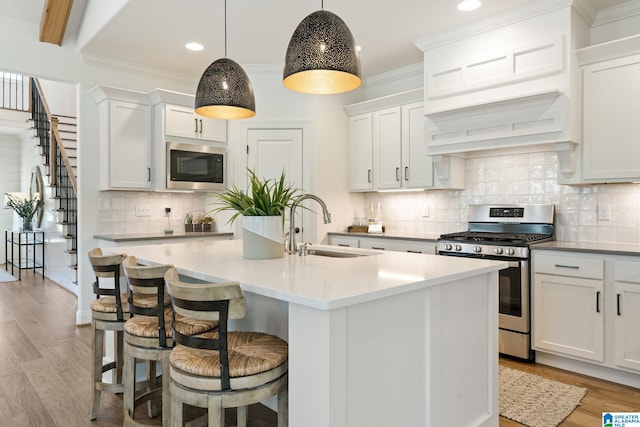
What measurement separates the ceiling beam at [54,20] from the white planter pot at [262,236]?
2875 millimetres

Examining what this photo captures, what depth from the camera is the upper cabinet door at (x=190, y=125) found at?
461 centimetres

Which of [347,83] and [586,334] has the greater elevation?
[347,83]

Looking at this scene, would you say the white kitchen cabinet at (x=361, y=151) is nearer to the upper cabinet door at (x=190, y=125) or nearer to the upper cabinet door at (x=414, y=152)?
the upper cabinet door at (x=414, y=152)

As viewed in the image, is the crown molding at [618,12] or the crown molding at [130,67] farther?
the crown molding at [130,67]

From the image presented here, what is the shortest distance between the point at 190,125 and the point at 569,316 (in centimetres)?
403

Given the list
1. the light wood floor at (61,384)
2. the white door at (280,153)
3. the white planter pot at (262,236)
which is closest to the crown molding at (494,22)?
the white door at (280,153)

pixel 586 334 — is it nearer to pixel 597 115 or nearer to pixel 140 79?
pixel 597 115

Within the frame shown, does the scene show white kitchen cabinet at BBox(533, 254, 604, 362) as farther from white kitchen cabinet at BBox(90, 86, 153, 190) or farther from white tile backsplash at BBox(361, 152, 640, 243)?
white kitchen cabinet at BBox(90, 86, 153, 190)

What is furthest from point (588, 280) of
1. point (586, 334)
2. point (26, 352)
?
point (26, 352)

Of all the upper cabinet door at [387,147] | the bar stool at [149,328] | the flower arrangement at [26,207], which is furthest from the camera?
the flower arrangement at [26,207]

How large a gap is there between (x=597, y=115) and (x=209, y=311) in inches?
124

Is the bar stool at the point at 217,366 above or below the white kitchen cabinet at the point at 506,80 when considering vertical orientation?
below

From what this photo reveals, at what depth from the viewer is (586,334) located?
2996 mm

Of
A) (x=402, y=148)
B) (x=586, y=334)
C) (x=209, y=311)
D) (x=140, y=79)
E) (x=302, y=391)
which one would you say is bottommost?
(x=586, y=334)
